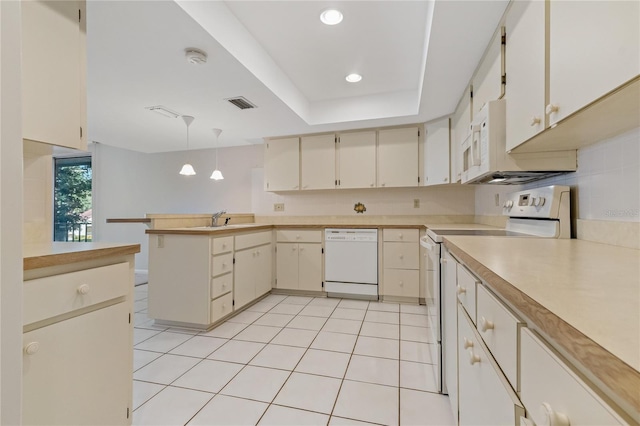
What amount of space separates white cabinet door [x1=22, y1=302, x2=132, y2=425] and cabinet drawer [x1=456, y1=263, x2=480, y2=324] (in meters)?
1.41

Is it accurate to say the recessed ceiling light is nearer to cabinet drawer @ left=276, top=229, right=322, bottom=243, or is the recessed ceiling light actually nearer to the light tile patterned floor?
cabinet drawer @ left=276, top=229, right=322, bottom=243

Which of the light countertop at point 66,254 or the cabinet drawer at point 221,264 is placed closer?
the light countertop at point 66,254

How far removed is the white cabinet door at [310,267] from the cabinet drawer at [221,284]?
3.46 feet

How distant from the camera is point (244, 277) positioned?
10.1 feet

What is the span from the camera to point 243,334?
2477 mm

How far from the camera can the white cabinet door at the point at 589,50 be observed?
29.1 inches

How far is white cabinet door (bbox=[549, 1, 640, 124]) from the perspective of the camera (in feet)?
2.42

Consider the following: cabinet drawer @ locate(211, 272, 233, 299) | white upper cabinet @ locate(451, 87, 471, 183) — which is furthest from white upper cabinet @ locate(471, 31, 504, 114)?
cabinet drawer @ locate(211, 272, 233, 299)

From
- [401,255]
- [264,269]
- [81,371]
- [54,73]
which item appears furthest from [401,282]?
[54,73]

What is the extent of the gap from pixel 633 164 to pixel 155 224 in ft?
10.5

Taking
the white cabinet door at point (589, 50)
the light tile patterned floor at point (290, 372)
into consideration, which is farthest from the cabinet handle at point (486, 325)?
the light tile patterned floor at point (290, 372)

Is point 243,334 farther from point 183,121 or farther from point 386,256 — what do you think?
point 183,121

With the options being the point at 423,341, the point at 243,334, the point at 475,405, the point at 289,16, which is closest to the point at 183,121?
the point at 289,16

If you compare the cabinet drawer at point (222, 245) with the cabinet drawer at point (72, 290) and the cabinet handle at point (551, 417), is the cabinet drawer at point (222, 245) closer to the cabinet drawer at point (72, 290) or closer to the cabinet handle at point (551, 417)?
the cabinet drawer at point (72, 290)
